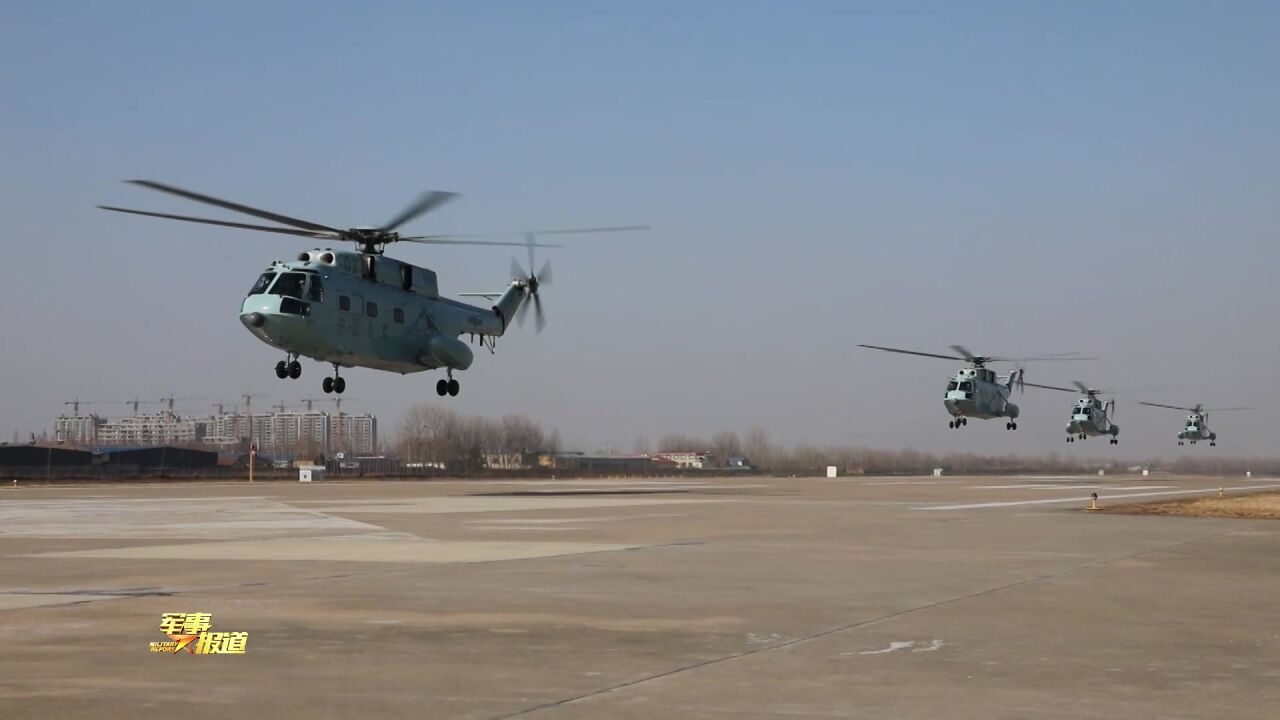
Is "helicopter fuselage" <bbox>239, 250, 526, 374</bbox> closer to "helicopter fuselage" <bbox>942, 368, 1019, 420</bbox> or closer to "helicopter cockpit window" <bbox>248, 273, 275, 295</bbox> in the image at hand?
"helicopter cockpit window" <bbox>248, 273, 275, 295</bbox>

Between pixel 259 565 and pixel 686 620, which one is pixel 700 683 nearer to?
pixel 686 620

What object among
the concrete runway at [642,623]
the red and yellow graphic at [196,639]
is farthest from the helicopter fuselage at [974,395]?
the red and yellow graphic at [196,639]

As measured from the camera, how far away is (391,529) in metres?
31.4

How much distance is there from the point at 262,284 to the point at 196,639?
39076mm

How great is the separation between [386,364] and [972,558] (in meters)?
36.9

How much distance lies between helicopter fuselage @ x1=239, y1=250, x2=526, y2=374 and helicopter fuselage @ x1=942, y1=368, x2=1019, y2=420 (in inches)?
1668

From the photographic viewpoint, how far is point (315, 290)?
50750 mm

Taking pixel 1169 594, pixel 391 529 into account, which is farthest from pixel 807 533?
pixel 1169 594

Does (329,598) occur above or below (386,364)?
below

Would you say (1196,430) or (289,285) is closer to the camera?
(289,285)

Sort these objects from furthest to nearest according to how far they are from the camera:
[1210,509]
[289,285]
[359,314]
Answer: [359,314]
[289,285]
[1210,509]

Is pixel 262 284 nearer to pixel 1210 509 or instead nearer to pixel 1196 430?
pixel 1210 509

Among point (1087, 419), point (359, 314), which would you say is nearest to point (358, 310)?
point (359, 314)

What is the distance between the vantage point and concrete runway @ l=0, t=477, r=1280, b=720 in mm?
10555
